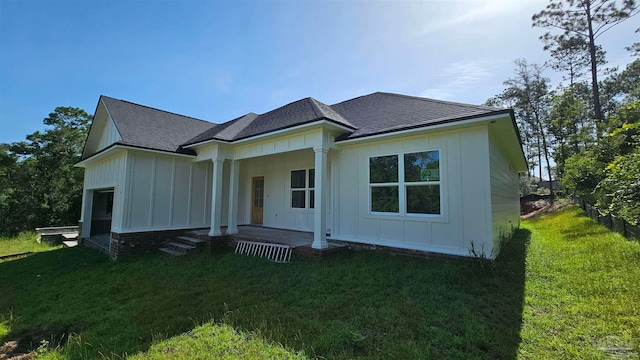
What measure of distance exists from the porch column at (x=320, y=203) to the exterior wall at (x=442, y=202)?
3.10 feet

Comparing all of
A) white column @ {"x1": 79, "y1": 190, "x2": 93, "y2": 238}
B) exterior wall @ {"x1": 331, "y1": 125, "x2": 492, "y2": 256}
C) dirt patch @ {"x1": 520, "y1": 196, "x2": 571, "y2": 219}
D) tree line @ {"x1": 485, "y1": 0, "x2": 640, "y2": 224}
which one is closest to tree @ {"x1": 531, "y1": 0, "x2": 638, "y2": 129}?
tree line @ {"x1": 485, "y1": 0, "x2": 640, "y2": 224}

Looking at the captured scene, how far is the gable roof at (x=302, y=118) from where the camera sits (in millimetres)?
6422

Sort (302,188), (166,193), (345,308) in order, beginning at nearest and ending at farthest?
(345,308), (166,193), (302,188)

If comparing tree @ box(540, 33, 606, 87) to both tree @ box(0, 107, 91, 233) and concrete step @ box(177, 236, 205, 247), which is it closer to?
concrete step @ box(177, 236, 205, 247)

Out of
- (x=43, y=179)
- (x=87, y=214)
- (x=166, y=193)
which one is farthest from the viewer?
(x=43, y=179)

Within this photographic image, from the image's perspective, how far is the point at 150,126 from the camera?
10211 millimetres

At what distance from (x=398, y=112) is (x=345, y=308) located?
5510mm

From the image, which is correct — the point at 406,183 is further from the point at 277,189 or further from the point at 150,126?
the point at 150,126

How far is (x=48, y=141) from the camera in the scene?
1869 centimetres

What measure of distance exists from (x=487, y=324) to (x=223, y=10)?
9.44m

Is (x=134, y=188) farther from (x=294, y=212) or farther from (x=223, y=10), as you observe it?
(x=223, y=10)

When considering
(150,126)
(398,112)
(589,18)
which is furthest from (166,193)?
(589,18)

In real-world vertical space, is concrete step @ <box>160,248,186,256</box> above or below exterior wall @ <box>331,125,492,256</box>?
below

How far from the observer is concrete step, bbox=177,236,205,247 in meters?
8.40
